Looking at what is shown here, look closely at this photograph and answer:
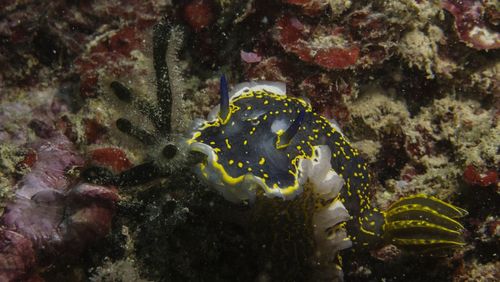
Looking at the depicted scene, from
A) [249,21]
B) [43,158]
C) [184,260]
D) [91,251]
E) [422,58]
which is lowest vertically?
[184,260]

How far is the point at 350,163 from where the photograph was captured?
396 cm

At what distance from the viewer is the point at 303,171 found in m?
3.23

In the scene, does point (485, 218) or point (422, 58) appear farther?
point (422, 58)

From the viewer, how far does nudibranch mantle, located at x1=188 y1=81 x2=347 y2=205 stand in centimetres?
302

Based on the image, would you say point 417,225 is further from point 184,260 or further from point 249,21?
point 249,21

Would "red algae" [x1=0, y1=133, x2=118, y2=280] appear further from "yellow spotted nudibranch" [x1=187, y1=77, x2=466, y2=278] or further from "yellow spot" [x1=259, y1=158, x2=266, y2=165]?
"yellow spot" [x1=259, y1=158, x2=266, y2=165]

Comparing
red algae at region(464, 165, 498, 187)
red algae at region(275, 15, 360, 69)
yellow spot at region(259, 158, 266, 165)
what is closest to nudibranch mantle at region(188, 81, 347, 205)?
yellow spot at region(259, 158, 266, 165)

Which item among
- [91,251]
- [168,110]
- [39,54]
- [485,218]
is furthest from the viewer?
[39,54]

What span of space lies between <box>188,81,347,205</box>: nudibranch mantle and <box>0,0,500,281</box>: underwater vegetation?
0.05 ft

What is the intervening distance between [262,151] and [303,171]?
36 cm

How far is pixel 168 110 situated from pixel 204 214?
3.46 feet

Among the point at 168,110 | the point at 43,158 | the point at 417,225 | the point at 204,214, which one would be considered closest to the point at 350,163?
the point at 417,225

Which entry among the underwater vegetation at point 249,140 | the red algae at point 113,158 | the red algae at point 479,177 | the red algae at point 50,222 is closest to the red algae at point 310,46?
the underwater vegetation at point 249,140

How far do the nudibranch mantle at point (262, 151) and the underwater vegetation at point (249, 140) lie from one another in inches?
0.6
